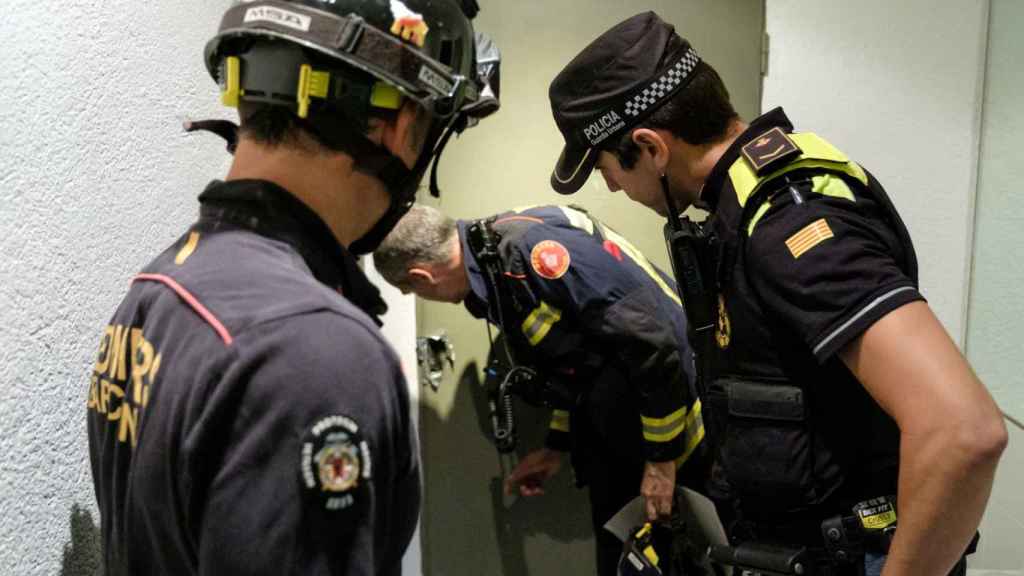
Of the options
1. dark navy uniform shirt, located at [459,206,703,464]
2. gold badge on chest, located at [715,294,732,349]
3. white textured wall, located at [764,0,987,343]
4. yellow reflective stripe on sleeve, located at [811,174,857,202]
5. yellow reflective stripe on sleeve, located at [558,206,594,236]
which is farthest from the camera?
white textured wall, located at [764,0,987,343]

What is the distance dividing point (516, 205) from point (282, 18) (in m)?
1.50

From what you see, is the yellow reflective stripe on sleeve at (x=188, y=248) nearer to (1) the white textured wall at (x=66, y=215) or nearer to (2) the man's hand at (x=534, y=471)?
(1) the white textured wall at (x=66, y=215)

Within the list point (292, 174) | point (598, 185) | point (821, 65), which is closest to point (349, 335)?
point (292, 174)

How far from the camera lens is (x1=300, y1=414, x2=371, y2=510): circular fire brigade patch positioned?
0.60 meters

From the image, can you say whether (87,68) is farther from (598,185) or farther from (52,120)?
(598,185)

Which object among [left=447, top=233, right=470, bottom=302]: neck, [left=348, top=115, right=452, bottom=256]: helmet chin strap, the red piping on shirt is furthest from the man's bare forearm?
[left=447, top=233, right=470, bottom=302]: neck

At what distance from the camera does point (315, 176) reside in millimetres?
765

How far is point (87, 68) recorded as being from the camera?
3.13 ft

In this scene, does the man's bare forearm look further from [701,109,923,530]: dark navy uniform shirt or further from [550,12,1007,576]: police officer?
[701,109,923,530]: dark navy uniform shirt

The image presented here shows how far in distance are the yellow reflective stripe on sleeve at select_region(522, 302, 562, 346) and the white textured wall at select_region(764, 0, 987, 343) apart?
31.0 inches

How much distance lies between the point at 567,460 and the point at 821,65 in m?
1.24

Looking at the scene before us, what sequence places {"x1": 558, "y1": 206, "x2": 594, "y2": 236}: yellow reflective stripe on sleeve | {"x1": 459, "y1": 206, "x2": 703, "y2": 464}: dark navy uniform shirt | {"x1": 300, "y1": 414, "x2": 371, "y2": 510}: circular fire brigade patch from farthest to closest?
{"x1": 558, "y1": 206, "x2": 594, "y2": 236}: yellow reflective stripe on sleeve < {"x1": 459, "y1": 206, "x2": 703, "y2": 464}: dark navy uniform shirt < {"x1": 300, "y1": 414, "x2": 371, "y2": 510}: circular fire brigade patch

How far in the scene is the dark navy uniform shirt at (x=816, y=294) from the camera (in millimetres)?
989

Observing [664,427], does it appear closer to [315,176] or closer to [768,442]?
[768,442]
